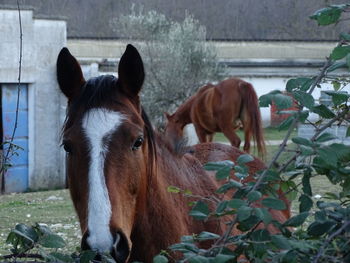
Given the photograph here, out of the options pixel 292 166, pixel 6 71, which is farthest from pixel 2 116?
pixel 292 166

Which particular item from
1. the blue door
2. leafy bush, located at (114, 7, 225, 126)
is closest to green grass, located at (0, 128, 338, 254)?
the blue door

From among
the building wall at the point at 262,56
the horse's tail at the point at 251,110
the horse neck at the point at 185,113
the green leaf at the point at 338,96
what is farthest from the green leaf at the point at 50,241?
the building wall at the point at 262,56

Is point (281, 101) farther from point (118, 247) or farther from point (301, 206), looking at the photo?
point (118, 247)

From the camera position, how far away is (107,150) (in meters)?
2.49

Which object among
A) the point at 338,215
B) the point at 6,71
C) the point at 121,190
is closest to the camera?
the point at 338,215

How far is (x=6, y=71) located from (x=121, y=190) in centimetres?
1286

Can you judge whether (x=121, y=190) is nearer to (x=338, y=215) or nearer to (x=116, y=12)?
(x=338, y=215)

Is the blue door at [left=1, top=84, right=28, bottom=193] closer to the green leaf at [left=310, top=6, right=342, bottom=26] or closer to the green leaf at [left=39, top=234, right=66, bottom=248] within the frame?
the green leaf at [left=39, top=234, right=66, bottom=248]

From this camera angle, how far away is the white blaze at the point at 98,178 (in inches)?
89.6

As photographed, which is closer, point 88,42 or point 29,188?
point 29,188

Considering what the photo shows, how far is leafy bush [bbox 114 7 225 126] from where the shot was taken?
2045 cm

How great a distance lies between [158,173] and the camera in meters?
2.90

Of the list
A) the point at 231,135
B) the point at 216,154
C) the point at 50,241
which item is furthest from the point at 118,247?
the point at 231,135

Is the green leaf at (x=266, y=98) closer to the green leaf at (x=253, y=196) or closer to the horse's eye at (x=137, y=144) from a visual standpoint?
the green leaf at (x=253, y=196)
